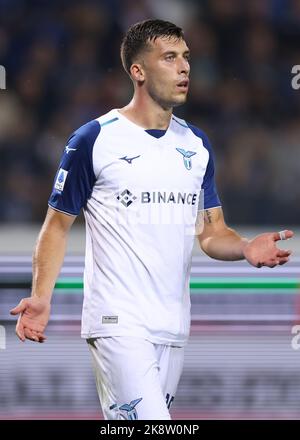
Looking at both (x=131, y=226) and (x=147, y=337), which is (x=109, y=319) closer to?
(x=147, y=337)

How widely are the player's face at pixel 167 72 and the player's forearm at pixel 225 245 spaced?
22.6 inches

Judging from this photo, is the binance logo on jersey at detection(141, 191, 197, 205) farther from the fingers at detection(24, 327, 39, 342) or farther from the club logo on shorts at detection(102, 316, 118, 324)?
the fingers at detection(24, 327, 39, 342)

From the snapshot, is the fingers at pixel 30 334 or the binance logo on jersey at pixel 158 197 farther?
the binance logo on jersey at pixel 158 197

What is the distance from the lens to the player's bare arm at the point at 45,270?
14.2 feet

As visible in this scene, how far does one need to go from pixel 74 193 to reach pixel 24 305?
490mm

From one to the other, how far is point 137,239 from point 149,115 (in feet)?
1.77

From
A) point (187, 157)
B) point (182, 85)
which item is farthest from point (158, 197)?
point (182, 85)

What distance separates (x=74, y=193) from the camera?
4.50 m

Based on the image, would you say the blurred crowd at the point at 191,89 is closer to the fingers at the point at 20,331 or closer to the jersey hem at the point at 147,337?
the jersey hem at the point at 147,337

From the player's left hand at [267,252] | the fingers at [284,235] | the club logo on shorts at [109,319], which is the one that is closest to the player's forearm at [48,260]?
the club logo on shorts at [109,319]

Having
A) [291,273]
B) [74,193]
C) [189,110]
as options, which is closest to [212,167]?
[74,193]

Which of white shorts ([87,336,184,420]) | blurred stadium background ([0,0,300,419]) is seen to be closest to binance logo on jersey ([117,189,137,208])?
white shorts ([87,336,184,420])

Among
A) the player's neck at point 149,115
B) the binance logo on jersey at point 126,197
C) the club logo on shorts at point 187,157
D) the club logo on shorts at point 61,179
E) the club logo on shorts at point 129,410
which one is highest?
the player's neck at point 149,115

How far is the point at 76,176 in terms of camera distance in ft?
14.8
